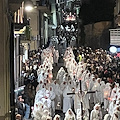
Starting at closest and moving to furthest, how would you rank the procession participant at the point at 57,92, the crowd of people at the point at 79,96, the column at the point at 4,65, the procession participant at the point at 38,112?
the column at the point at 4,65 < the procession participant at the point at 38,112 < the crowd of people at the point at 79,96 < the procession participant at the point at 57,92

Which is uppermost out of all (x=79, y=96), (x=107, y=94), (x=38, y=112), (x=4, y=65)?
(x=4, y=65)

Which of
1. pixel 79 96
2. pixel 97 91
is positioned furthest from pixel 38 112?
pixel 97 91

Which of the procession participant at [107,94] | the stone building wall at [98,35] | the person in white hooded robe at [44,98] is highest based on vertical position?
the stone building wall at [98,35]

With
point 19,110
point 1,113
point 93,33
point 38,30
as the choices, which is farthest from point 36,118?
point 93,33

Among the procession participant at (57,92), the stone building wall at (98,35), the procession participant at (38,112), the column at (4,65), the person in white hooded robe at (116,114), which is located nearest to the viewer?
the column at (4,65)

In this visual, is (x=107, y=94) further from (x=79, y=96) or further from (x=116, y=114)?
(x=116, y=114)

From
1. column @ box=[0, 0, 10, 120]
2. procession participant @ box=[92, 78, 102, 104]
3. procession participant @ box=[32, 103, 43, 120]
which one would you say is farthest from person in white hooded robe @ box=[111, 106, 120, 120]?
column @ box=[0, 0, 10, 120]

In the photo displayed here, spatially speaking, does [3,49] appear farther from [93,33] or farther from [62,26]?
[62,26]

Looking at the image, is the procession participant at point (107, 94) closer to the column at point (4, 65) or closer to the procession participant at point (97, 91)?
the procession participant at point (97, 91)

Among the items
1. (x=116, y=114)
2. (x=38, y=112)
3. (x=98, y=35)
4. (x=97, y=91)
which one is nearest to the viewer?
(x=116, y=114)

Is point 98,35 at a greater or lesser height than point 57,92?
greater

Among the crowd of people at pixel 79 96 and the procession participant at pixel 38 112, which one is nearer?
the procession participant at pixel 38 112

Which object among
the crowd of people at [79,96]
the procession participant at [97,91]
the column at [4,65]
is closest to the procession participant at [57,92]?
the crowd of people at [79,96]

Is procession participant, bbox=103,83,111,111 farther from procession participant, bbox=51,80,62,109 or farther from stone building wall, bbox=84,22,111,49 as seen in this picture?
stone building wall, bbox=84,22,111,49
